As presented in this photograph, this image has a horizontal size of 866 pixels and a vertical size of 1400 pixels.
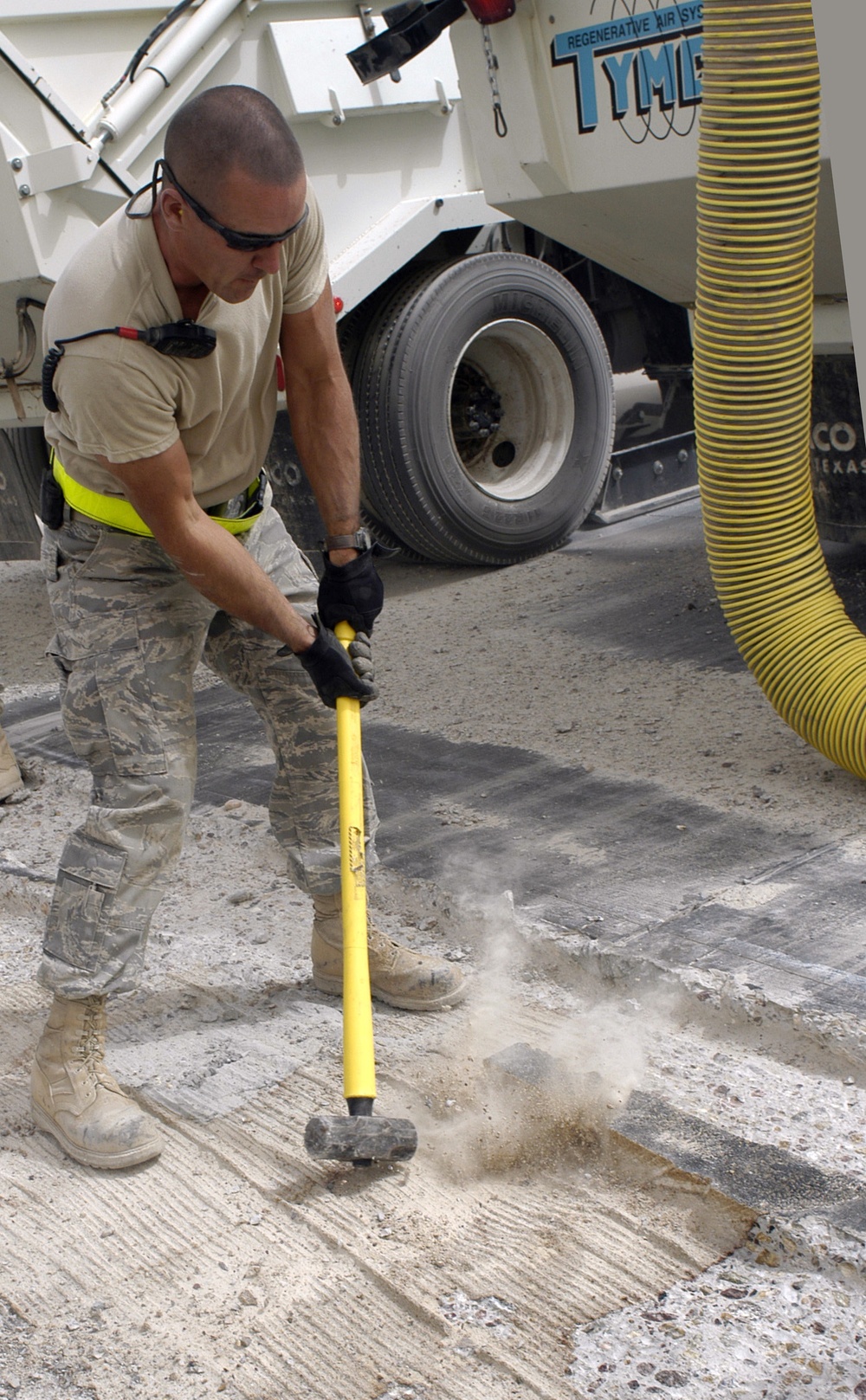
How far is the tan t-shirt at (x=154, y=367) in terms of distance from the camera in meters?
2.17

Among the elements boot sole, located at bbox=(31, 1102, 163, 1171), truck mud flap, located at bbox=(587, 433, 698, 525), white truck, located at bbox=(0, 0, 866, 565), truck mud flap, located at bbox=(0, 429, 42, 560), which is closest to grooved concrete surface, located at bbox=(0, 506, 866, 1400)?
boot sole, located at bbox=(31, 1102, 163, 1171)

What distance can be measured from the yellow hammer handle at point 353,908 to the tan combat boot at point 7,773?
187 cm

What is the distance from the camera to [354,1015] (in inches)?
91.5

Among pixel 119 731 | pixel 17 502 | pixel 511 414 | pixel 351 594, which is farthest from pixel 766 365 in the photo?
pixel 17 502

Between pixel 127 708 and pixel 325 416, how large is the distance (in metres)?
0.71

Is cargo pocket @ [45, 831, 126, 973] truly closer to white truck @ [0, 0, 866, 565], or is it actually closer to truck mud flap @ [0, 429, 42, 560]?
white truck @ [0, 0, 866, 565]

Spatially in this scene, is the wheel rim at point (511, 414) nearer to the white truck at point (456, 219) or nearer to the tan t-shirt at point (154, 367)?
the white truck at point (456, 219)

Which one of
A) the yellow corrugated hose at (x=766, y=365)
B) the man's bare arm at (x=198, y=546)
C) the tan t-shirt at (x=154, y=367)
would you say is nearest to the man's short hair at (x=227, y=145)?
the tan t-shirt at (x=154, y=367)

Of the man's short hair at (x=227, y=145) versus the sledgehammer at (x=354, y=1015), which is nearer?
the man's short hair at (x=227, y=145)

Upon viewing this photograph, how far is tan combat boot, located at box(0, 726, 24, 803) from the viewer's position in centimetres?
414

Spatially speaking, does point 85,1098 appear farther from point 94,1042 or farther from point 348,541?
point 348,541

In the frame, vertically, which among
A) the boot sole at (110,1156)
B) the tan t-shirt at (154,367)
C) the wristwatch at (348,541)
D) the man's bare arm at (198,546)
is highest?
the tan t-shirt at (154,367)

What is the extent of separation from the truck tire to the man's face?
3.33 m

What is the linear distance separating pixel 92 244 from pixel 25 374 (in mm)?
3019
